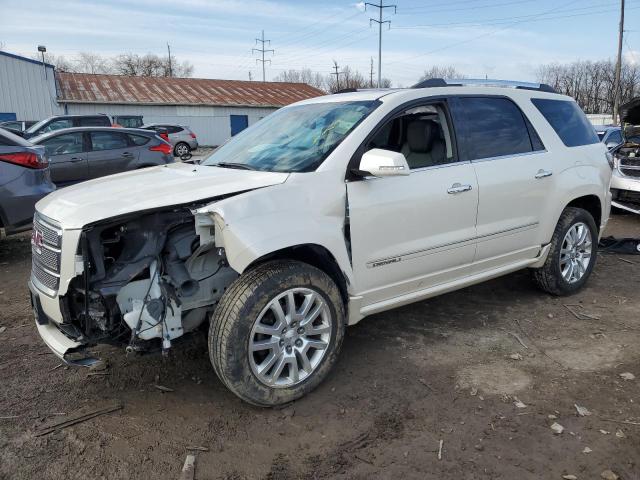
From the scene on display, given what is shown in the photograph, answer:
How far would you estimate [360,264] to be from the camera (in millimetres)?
3389

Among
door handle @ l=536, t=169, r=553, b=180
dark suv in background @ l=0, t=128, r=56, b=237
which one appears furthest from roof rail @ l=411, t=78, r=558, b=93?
dark suv in background @ l=0, t=128, r=56, b=237

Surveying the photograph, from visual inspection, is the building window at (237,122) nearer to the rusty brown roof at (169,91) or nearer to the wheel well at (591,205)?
the rusty brown roof at (169,91)

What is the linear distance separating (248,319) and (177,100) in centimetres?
3292

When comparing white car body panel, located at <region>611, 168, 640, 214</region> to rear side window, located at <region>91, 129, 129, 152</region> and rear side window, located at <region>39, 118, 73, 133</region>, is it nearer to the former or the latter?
rear side window, located at <region>91, 129, 129, 152</region>

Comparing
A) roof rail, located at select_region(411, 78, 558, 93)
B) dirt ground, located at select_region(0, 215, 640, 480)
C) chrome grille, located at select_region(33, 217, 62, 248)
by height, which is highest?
roof rail, located at select_region(411, 78, 558, 93)

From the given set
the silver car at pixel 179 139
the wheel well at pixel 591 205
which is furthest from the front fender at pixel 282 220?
the silver car at pixel 179 139

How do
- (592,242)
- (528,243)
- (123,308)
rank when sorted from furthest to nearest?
1. (592,242)
2. (528,243)
3. (123,308)

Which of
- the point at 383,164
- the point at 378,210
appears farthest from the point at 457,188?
→ the point at 383,164

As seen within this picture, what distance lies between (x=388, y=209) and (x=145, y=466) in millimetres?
2041

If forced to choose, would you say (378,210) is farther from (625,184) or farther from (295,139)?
(625,184)

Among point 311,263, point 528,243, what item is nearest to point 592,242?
point 528,243

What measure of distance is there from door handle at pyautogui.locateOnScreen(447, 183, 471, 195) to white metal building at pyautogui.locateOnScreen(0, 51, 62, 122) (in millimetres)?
30005

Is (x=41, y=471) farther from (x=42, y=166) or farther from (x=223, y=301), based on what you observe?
(x=42, y=166)

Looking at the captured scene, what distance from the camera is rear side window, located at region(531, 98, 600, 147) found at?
4.70 metres
